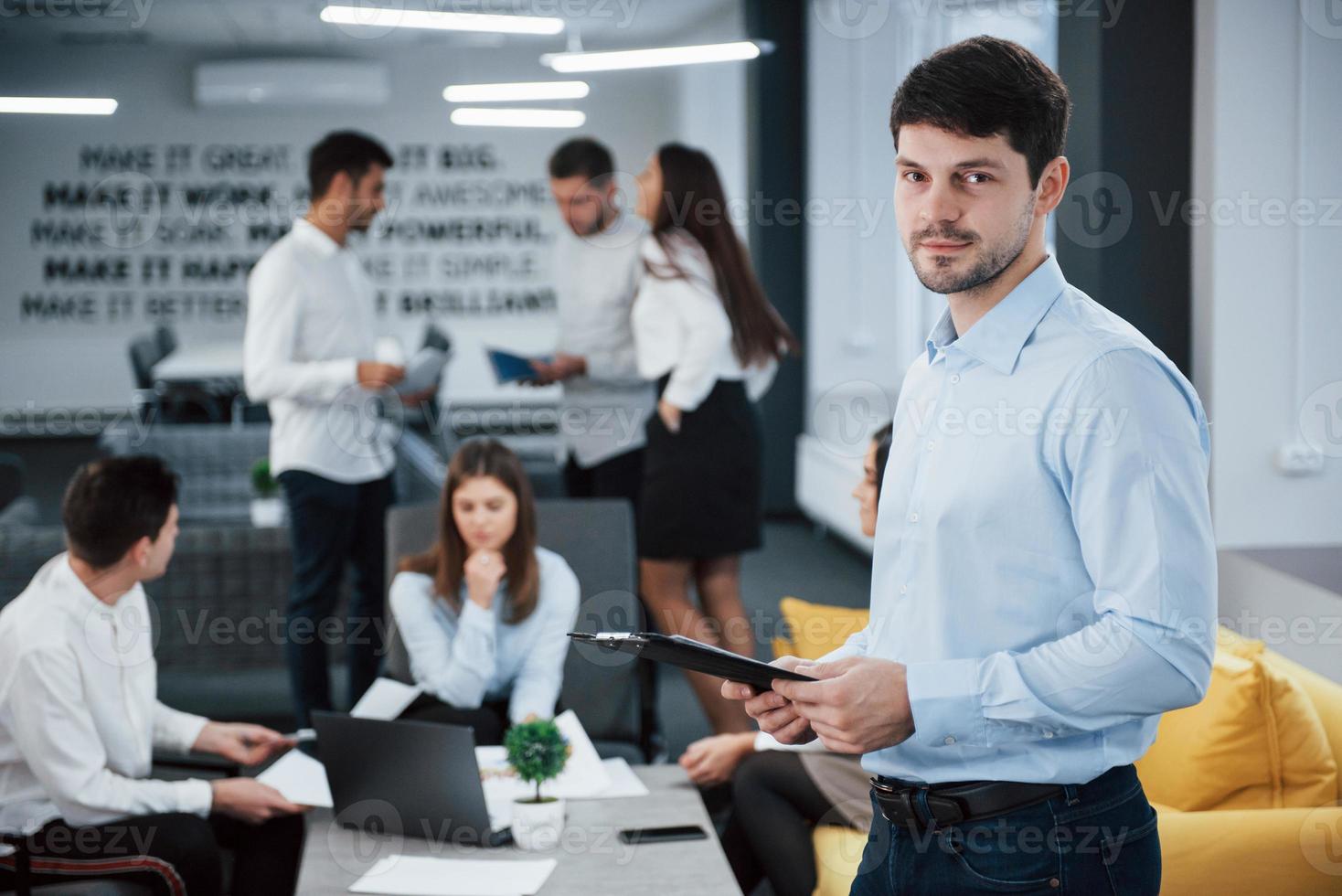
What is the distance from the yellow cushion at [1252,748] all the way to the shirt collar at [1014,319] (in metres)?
1.03

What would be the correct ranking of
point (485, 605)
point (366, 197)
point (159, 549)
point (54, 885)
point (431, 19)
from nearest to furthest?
point (54, 885) < point (159, 549) < point (485, 605) < point (366, 197) < point (431, 19)

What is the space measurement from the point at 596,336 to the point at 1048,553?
2704 millimetres

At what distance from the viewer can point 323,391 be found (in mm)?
3311

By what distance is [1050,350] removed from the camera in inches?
45.8

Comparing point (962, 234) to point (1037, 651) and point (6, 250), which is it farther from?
point (6, 250)

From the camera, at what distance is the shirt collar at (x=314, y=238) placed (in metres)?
3.35

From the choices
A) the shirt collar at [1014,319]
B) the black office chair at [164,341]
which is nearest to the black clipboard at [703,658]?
the shirt collar at [1014,319]

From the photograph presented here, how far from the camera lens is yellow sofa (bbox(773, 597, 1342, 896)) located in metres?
1.81

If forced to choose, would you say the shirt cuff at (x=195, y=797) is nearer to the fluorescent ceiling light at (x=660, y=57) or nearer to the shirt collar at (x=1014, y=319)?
the shirt collar at (x=1014, y=319)

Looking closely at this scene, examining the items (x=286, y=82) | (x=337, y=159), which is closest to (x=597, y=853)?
(x=337, y=159)

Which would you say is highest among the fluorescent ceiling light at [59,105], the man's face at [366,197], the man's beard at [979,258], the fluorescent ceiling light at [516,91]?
the fluorescent ceiling light at [516,91]

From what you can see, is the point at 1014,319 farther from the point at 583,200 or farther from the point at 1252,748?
the point at 583,200

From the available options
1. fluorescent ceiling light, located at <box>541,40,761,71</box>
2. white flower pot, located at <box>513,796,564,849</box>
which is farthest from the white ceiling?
white flower pot, located at <box>513,796,564,849</box>

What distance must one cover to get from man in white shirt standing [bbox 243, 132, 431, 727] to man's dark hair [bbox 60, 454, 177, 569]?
104 cm
